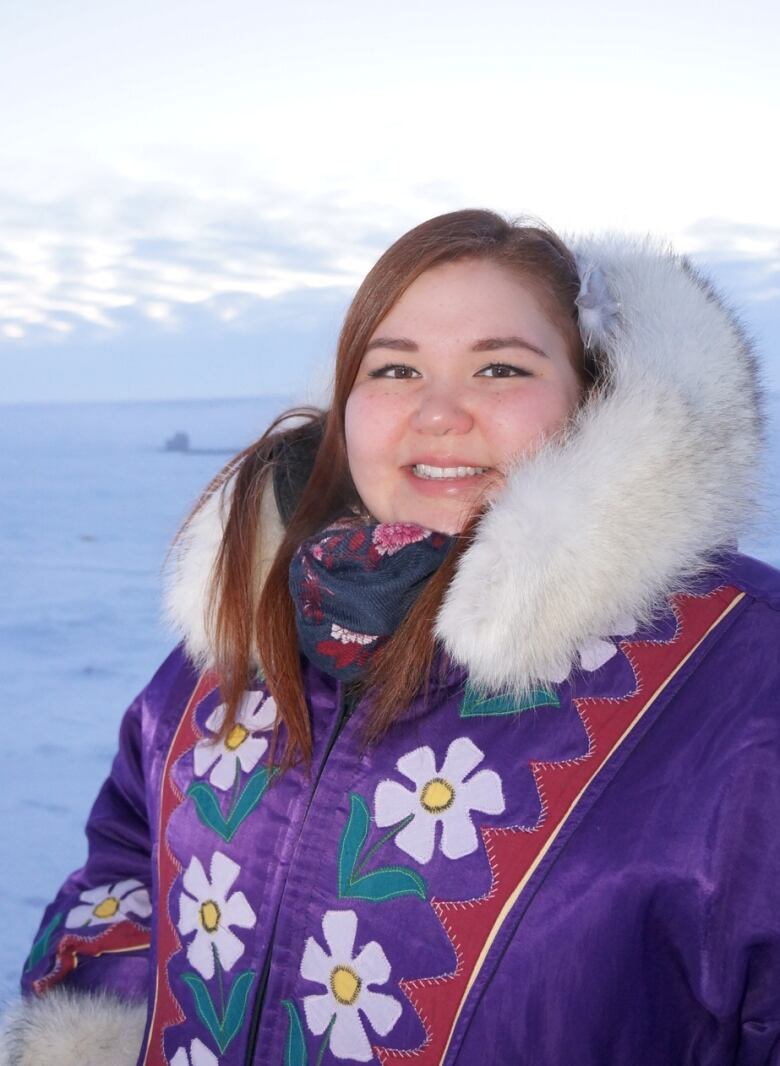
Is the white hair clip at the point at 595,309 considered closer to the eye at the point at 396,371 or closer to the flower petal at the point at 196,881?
the eye at the point at 396,371

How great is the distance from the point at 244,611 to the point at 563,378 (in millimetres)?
539

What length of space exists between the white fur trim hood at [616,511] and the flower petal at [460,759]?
7 cm

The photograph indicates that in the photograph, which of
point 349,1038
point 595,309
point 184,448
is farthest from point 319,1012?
point 184,448

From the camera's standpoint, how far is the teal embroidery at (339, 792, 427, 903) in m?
1.11

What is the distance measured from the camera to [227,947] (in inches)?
48.8

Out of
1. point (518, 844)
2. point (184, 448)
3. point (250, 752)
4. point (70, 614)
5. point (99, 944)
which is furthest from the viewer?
point (184, 448)

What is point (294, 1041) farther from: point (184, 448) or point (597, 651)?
point (184, 448)

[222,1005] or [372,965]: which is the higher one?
[372,965]

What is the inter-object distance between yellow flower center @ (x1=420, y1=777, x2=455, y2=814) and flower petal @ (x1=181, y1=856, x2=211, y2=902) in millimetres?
344

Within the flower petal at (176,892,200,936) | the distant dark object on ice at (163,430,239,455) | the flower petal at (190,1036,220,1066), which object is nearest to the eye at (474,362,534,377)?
the flower petal at (176,892,200,936)

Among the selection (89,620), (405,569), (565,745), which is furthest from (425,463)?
(89,620)

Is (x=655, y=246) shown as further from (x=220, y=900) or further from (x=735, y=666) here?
(x=220, y=900)

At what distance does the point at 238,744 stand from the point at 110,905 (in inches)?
14.2

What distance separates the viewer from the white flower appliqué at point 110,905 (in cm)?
148
